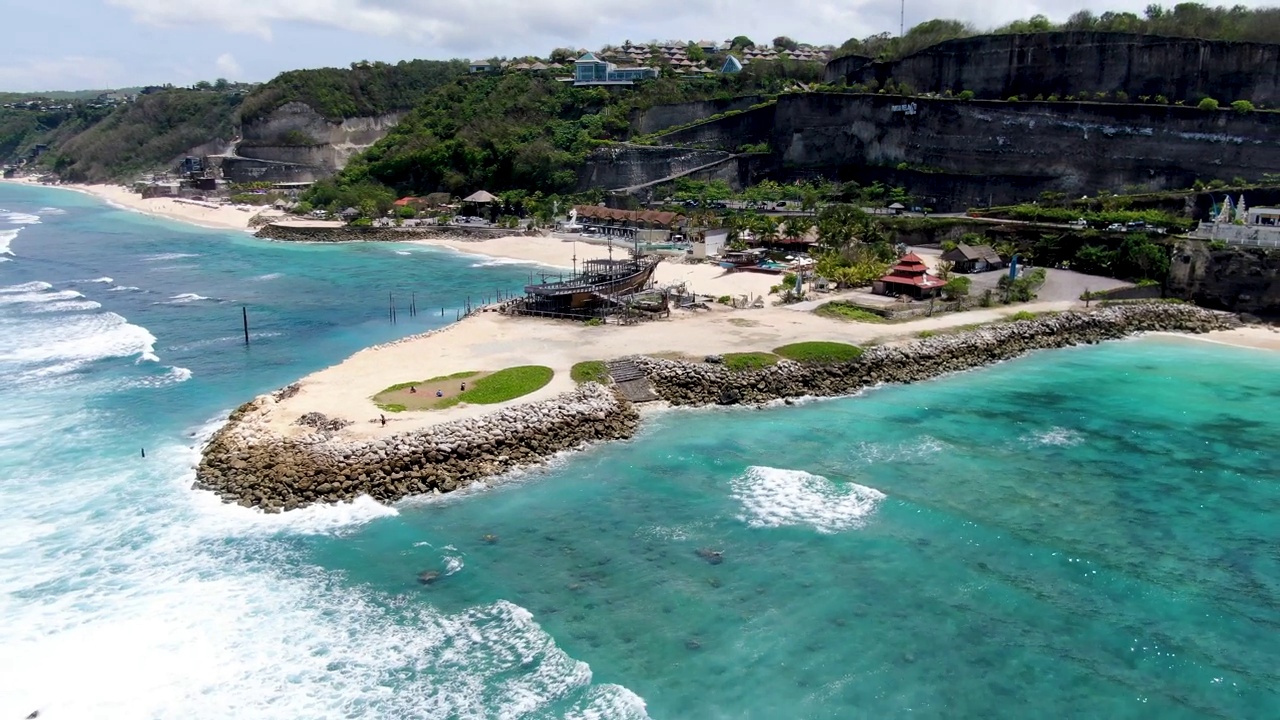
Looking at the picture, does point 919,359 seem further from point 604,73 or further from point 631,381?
point 604,73

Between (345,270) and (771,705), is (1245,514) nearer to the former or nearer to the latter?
(771,705)

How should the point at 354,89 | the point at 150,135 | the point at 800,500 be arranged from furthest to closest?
the point at 150,135 → the point at 354,89 → the point at 800,500

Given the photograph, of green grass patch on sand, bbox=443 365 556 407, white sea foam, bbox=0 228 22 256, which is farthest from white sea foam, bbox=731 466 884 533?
white sea foam, bbox=0 228 22 256

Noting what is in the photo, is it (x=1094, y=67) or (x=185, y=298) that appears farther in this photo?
(x=1094, y=67)

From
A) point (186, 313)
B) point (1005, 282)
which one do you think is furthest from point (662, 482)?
point (186, 313)

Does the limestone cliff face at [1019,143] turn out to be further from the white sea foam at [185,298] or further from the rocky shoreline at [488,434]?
the white sea foam at [185,298]

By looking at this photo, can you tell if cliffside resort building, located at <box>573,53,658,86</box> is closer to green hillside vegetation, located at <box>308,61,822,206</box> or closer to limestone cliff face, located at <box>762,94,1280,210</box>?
green hillside vegetation, located at <box>308,61,822,206</box>

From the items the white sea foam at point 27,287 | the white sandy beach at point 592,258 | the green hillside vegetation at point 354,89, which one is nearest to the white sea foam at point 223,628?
the white sandy beach at point 592,258

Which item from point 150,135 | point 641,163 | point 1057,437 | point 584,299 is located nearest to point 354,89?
point 150,135
